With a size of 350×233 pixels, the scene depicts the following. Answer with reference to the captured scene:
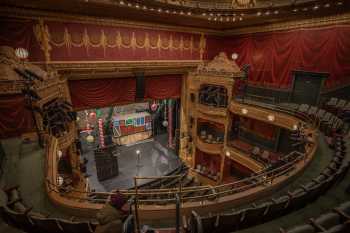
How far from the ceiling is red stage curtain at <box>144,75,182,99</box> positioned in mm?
3432

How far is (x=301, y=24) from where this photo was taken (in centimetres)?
1043

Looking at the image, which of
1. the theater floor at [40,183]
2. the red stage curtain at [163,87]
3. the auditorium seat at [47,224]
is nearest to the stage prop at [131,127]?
the red stage curtain at [163,87]

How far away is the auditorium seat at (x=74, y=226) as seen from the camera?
3.38 m

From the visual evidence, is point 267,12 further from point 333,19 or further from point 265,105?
point 265,105

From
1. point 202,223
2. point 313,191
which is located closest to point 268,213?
point 313,191

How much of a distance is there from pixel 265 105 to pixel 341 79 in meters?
3.65

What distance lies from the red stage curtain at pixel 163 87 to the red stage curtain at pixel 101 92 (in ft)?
3.54

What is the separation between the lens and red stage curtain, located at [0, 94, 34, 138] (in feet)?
22.5

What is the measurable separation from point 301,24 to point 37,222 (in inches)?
545

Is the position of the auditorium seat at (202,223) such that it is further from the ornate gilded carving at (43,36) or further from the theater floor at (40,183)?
the ornate gilded carving at (43,36)

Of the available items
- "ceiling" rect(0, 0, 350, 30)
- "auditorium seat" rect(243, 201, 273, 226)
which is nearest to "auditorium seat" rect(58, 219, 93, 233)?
"auditorium seat" rect(243, 201, 273, 226)

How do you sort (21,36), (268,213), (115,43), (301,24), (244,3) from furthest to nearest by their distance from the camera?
(301,24) < (115,43) < (244,3) < (21,36) < (268,213)

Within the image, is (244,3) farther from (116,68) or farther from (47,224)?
(47,224)

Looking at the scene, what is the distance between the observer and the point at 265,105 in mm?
11289
